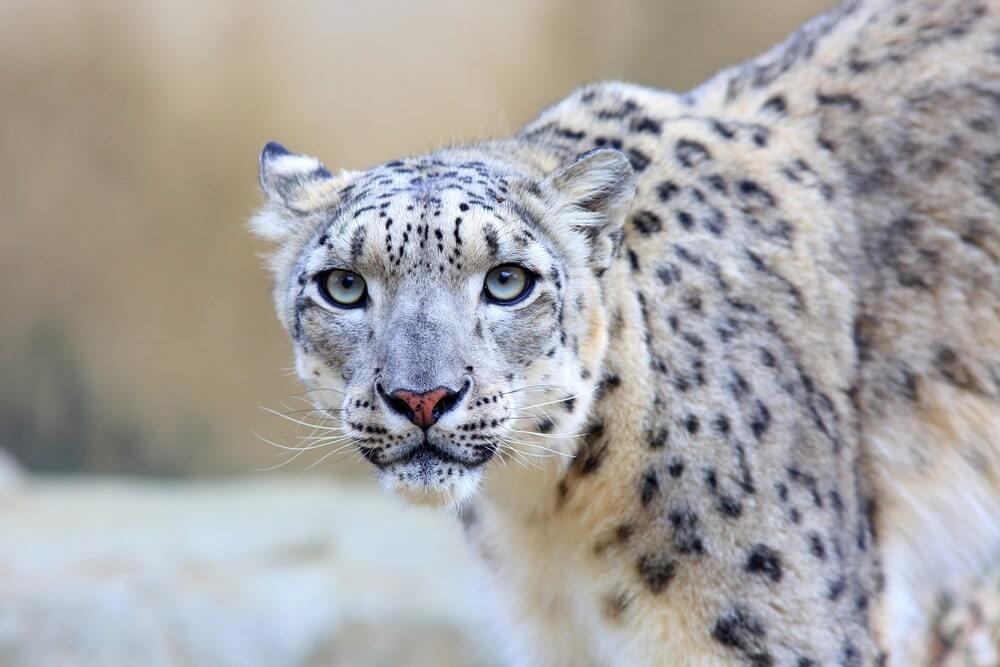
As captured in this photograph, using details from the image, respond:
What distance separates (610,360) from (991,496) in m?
1.90

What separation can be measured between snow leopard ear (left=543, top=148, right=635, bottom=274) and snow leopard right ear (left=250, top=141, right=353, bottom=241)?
780mm

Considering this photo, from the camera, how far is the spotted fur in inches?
155

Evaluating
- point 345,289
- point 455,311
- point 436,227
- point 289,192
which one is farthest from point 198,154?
point 455,311

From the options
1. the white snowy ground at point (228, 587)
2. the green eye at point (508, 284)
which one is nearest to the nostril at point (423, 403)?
the green eye at point (508, 284)

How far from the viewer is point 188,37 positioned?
10.5 m

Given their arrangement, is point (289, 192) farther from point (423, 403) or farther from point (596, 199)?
point (423, 403)

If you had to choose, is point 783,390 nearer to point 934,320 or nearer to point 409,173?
point 934,320

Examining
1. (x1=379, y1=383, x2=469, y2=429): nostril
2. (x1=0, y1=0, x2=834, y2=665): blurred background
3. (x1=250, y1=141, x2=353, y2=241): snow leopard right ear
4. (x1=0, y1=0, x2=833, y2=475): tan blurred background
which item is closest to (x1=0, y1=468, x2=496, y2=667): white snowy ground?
(x1=0, y1=0, x2=834, y2=665): blurred background

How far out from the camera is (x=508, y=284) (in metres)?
4.00

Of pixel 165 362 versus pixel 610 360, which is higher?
pixel 610 360

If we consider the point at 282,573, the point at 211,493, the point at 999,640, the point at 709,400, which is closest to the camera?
the point at 709,400

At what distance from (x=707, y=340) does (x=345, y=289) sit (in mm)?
1201

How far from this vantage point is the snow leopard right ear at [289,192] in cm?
443

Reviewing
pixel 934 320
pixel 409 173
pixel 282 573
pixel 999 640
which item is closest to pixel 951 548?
pixel 934 320
